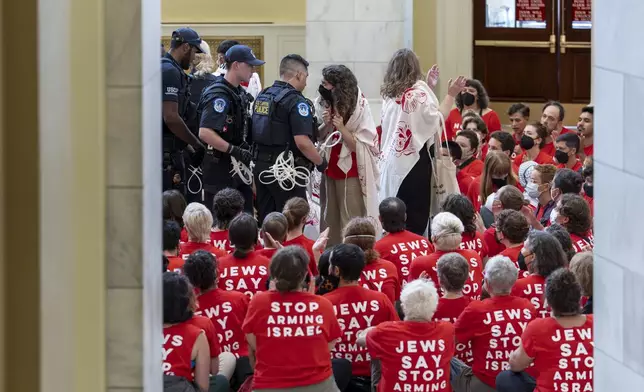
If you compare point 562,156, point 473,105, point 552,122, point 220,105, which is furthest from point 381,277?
point 473,105

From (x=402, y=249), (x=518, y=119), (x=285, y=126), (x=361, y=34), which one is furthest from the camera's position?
(x=361, y=34)

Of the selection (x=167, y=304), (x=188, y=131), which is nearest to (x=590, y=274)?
(x=167, y=304)

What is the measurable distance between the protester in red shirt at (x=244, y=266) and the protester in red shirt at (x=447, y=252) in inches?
32.5

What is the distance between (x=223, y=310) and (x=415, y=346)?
3.46 feet

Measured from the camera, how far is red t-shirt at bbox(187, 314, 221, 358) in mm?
5816

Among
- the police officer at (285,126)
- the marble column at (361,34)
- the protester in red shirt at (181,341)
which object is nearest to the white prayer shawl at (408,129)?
the police officer at (285,126)

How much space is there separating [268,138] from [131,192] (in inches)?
185

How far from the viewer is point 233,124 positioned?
9.30 metres

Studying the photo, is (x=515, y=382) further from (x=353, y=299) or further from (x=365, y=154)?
(x=365, y=154)

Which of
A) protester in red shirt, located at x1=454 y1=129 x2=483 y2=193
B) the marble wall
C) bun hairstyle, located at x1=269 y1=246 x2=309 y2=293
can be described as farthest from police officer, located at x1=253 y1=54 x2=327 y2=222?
the marble wall

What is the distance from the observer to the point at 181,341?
572 centimetres

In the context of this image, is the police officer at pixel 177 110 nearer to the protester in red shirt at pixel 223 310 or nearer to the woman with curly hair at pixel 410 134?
the woman with curly hair at pixel 410 134

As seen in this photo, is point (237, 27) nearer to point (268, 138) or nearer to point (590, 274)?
point (268, 138)

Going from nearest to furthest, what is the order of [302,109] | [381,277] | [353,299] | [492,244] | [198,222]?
[353,299] → [381,277] → [198,222] → [492,244] → [302,109]
